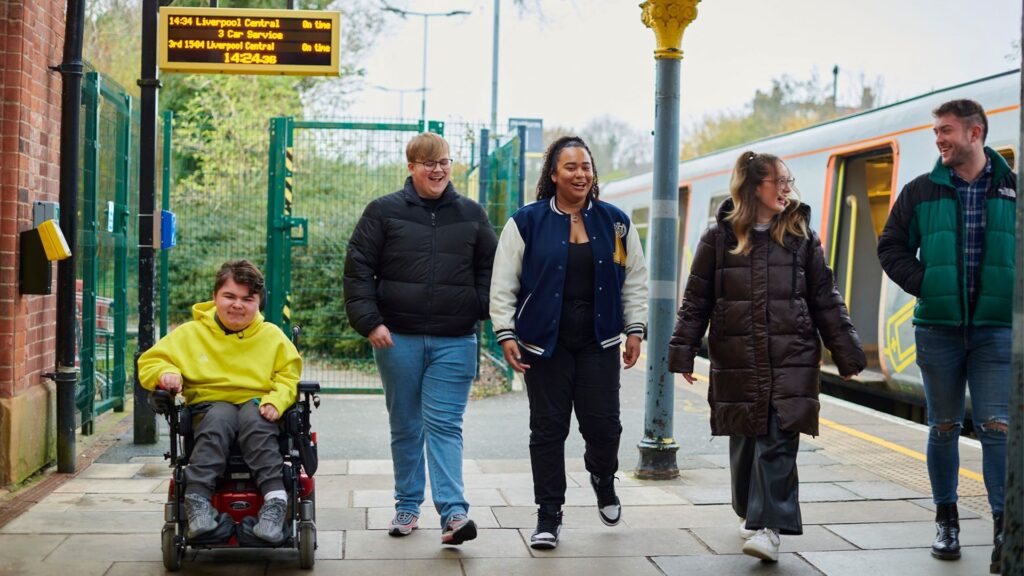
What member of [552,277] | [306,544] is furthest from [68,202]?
[552,277]

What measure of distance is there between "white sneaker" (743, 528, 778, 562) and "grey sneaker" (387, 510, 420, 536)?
157 centimetres

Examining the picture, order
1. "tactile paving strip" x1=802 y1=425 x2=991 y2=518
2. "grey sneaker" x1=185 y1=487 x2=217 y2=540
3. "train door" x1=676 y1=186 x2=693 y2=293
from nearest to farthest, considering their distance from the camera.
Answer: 1. "grey sneaker" x1=185 y1=487 x2=217 y2=540
2. "tactile paving strip" x1=802 y1=425 x2=991 y2=518
3. "train door" x1=676 y1=186 x2=693 y2=293

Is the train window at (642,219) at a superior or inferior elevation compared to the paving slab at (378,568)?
superior

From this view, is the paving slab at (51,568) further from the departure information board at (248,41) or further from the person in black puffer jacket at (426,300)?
the departure information board at (248,41)

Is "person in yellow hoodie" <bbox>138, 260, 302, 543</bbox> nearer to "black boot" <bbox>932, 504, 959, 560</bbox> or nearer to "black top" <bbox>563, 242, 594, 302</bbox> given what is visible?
"black top" <bbox>563, 242, 594, 302</bbox>

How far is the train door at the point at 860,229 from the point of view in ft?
38.4

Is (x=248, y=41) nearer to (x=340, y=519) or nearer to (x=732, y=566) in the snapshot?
(x=340, y=519)

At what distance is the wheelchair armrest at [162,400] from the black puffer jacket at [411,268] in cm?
89

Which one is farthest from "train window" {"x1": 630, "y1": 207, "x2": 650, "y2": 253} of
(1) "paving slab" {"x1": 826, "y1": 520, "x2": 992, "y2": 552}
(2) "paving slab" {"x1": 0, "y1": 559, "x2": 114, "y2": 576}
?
(2) "paving slab" {"x1": 0, "y1": 559, "x2": 114, "y2": 576}

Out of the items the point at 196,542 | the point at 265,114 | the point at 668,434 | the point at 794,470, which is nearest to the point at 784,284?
the point at 794,470

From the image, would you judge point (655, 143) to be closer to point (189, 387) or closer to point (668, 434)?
point (668, 434)

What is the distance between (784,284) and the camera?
5.18 metres

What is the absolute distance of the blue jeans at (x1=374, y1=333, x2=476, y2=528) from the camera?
213 inches

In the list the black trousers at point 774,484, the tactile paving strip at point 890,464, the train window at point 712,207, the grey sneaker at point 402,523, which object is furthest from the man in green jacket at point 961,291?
the train window at point 712,207
